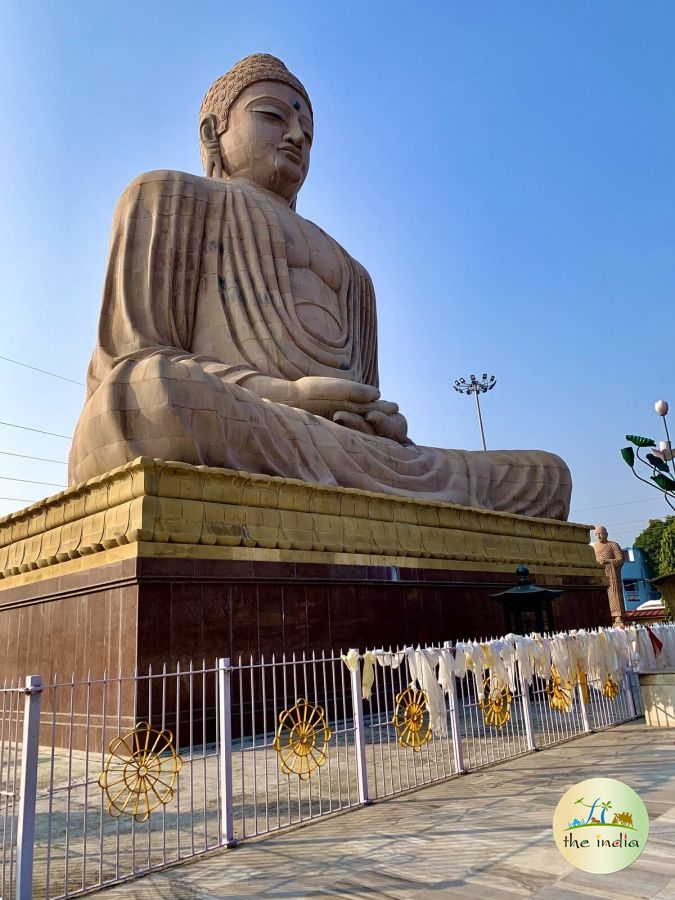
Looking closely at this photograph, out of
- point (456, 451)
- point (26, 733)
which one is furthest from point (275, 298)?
point (26, 733)

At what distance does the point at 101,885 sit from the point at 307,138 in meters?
11.9

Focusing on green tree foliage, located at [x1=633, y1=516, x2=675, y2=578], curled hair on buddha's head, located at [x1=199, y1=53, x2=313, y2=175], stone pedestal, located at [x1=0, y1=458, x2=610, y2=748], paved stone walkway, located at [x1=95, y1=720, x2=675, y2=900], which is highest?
curled hair on buddha's head, located at [x1=199, y1=53, x2=313, y2=175]

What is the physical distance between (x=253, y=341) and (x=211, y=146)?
444 cm

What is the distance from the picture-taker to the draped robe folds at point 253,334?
27.1 feet

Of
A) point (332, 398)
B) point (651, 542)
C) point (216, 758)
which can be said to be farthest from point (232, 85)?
point (651, 542)

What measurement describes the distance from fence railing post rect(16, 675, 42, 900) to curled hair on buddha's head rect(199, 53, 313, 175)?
435 inches

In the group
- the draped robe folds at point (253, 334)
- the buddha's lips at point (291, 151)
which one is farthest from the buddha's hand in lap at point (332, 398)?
the buddha's lips at point (291, 151)

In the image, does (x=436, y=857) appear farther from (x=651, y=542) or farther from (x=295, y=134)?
(x=651, y=542)

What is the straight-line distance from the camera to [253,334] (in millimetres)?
9898

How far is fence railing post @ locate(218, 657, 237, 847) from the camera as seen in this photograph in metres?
3.29

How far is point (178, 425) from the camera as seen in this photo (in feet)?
21.9

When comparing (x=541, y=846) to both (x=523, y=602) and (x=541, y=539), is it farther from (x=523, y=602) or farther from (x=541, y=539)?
(x=541, y=539)

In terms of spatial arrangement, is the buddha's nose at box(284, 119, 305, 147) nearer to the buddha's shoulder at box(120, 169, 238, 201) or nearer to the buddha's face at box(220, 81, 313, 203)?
the buddha's face at box(220, 81, 313, 203)

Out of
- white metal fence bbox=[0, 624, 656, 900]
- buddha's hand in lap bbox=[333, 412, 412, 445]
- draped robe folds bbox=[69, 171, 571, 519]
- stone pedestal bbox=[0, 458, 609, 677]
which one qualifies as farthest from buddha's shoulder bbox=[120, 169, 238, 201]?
white metal fence bbox=[0, 624, 656, 900]
